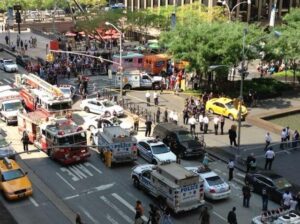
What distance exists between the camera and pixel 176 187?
2573cm

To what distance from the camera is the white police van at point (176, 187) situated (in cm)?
2594

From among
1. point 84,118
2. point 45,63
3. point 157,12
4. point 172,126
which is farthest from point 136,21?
point 172,126

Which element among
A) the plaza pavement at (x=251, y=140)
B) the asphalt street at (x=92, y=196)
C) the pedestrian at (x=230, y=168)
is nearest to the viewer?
the asphalt street at (x=92, y=196)

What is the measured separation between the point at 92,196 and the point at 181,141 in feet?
26.9

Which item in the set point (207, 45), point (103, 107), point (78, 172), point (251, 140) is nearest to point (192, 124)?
point (251, 140)

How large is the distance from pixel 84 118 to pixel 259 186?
1756 centimetres

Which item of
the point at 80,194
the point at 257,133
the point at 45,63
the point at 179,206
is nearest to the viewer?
the point at 179,206

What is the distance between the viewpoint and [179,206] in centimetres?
2611

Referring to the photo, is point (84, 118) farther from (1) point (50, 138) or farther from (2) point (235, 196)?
(2) point (235, 196)

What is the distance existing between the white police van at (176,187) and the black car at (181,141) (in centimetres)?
665

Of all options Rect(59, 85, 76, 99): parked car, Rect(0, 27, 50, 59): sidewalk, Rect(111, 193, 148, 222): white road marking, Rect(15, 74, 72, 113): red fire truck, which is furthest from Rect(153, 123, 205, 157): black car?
Rect(0, 27, 50, 59): sidewalk

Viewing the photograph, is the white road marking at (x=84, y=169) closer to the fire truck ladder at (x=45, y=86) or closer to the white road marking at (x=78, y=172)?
the white road marking at (x=78, y=172)

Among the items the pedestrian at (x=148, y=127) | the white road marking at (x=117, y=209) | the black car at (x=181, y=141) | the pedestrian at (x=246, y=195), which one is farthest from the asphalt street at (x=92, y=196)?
the pedestrian at (x=148, y=127)

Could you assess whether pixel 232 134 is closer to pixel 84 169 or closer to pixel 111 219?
pixel 84 169
